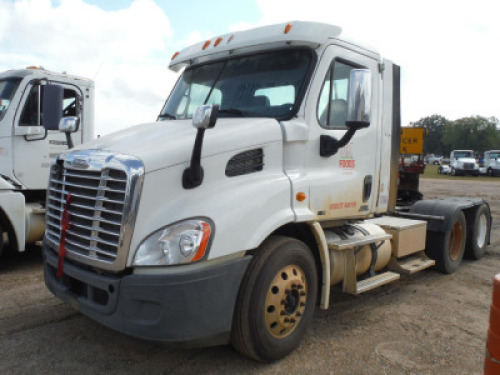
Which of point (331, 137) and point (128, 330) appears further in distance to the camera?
point (331, 137)

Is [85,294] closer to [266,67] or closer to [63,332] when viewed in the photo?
[63,332]

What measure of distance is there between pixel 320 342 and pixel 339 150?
183 cm

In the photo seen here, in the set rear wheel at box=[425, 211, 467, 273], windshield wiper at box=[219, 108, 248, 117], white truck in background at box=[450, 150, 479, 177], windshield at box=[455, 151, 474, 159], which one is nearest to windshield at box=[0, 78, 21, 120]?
windshield wiper at box=[219, 108, 248, 117]

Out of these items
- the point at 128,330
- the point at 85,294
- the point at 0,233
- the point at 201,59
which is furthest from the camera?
the point at 0,233

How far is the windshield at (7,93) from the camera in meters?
6.55

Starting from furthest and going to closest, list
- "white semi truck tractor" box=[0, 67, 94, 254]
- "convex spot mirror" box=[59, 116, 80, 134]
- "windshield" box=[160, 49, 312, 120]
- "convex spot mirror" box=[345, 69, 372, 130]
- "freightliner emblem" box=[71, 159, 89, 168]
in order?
"white semi truck tractor" box=[0, 67, 94, 254] < "convex spot mirror" box=[59, 116, 80, 134] < "windshield" box=[160, 49, 312, 120] < "convex spot mirror" box=[345, 69, 372, 130] < "freightliner emblem" box=[71, 159, 89, 168]

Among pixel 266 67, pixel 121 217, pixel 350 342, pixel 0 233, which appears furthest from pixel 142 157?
pixel 0 233

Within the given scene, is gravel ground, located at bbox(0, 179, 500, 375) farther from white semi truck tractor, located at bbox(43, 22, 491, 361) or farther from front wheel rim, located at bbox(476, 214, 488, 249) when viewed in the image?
front wheel rim, located at bbox(476, 214, 488, 249)

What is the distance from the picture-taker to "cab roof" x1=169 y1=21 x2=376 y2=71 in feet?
13.0

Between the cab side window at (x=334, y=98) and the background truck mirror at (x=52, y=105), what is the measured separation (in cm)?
285

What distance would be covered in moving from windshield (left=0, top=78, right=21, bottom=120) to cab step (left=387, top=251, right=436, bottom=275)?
5988mm

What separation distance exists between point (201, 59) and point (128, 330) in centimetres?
294

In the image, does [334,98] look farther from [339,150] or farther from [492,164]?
[492,164]

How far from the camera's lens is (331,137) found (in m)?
4.11
